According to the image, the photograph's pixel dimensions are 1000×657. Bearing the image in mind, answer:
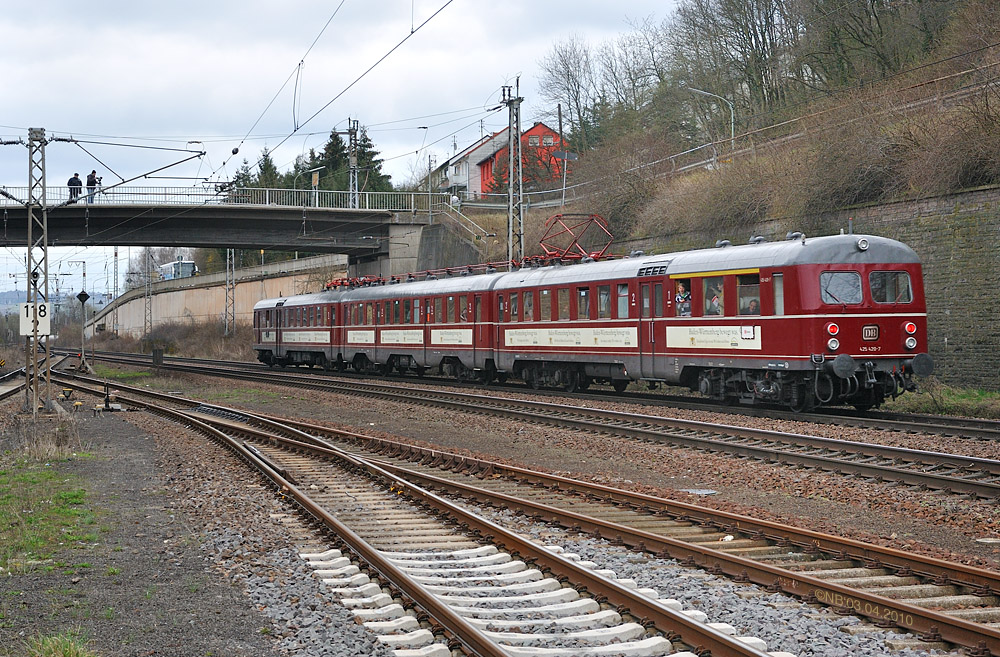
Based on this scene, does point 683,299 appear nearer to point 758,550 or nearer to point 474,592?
point 758,550

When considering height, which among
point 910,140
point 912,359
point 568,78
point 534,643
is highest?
point 568,78

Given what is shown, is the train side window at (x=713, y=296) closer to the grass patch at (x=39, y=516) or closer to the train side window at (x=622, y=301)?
the train side window at (x=622, y=301)

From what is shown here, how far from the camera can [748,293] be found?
18.5 meters

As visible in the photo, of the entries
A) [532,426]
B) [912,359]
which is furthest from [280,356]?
[912,359]

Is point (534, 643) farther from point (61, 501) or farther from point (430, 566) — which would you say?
point (61, 501)

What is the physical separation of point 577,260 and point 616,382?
4.07 meters

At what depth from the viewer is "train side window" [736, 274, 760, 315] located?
60.1 ft

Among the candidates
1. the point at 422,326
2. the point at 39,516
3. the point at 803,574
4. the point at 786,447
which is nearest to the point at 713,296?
the point at 786,447

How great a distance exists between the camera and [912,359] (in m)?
17.7

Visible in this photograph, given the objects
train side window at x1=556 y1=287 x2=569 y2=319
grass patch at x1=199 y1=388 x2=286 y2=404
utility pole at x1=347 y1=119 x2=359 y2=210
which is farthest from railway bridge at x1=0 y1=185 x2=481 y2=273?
train side window at x1=556 y1=287 x2=569 y2=319

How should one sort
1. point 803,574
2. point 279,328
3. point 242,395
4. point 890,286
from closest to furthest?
1. point 803,574
2. point 890,286
3. point 242,395
4. point 279,328

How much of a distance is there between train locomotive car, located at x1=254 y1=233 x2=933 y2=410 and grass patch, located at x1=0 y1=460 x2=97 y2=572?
39.3 ft

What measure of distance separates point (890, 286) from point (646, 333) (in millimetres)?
5274

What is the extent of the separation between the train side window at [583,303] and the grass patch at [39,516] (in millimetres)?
12917
